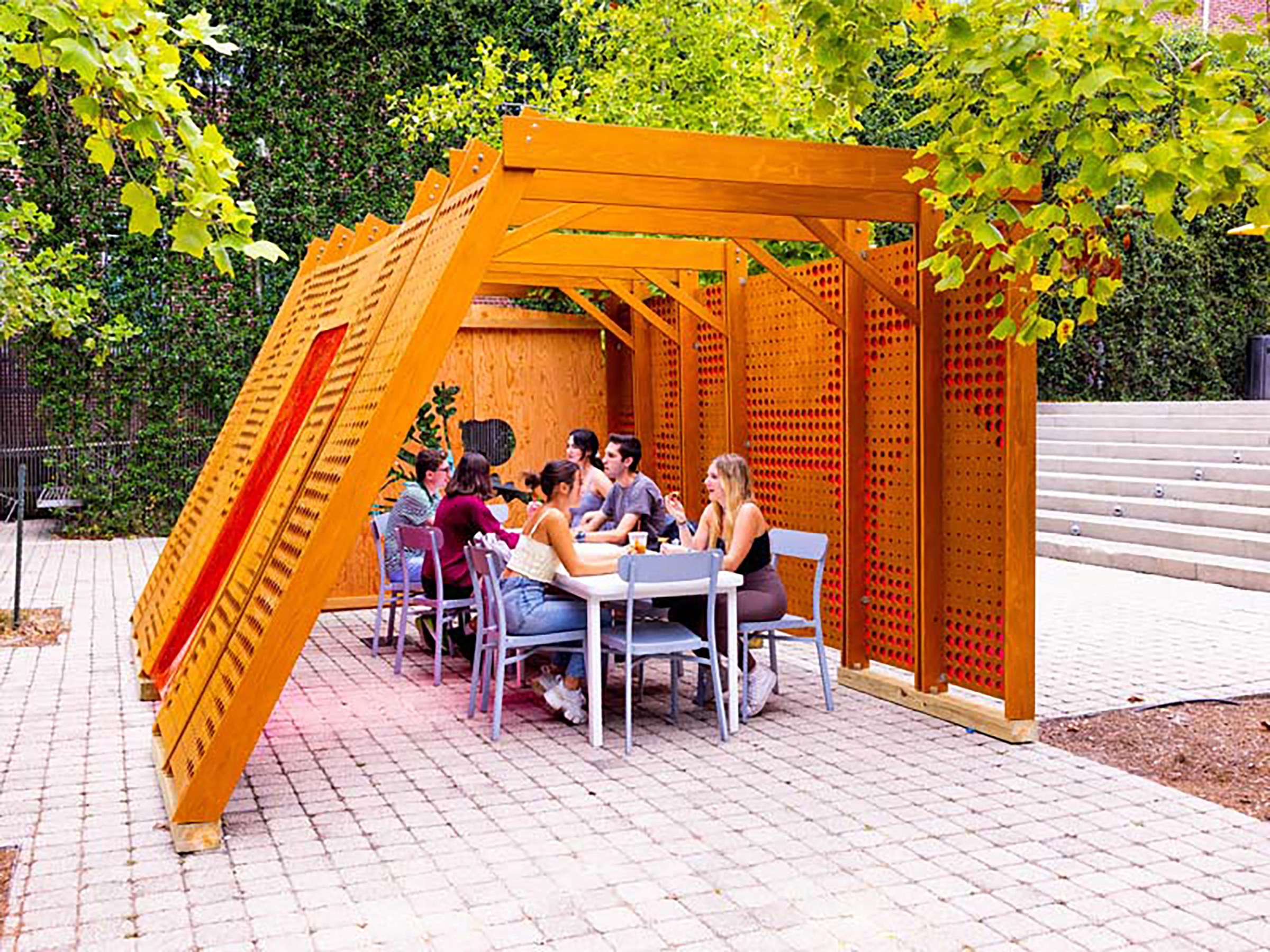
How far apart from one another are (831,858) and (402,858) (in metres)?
1.58

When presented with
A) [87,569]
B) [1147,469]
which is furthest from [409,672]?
[1147,469]

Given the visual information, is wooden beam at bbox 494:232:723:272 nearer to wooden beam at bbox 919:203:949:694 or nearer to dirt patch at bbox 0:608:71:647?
wooden beam at bbox 919:203:949:694

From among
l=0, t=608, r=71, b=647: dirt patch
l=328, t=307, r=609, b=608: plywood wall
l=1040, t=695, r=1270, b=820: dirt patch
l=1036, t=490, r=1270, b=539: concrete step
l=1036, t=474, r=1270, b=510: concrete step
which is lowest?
l=1040, t=695, r=1270, b=820: dirt patch

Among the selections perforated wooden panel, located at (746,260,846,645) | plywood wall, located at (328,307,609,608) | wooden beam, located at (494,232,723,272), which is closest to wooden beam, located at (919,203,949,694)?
perforated wooden panel, located at (746,260,846,645)

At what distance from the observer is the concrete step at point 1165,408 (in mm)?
15586

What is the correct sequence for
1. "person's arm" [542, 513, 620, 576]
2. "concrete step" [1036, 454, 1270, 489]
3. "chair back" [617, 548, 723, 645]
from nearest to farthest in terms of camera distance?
"chair back" [617, 548, 723, 645]
"person's arm" [542, 513, 620, 576]
"concrete step" [1036, 454, 1270, 489]

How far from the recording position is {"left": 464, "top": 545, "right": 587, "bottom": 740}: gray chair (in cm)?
638

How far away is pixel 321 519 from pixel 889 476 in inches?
143

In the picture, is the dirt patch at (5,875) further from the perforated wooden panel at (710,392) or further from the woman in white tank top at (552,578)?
the perforated wooden panel at (710,392)

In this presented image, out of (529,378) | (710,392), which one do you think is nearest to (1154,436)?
(710,392)

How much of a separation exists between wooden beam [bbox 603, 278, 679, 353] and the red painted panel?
2960mm

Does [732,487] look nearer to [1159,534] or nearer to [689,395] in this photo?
[689,395]

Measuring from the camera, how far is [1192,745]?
20.3 ft

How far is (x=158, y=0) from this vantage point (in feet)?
13.9
